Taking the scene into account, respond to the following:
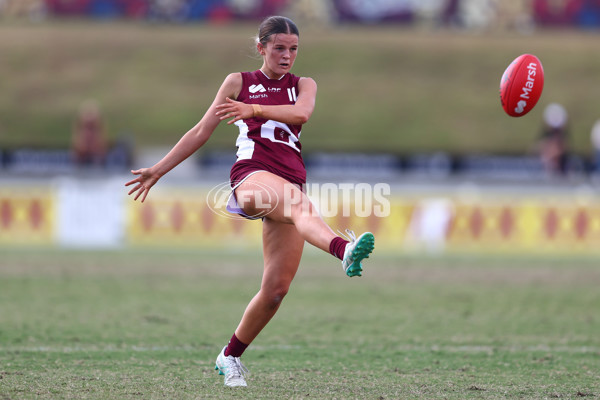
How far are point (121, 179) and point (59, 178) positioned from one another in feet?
4.37

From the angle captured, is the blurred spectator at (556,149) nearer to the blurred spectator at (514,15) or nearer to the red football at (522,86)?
the red football at (522,86)

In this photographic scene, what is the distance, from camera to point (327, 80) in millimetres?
35219

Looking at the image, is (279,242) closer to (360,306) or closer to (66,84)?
(360,306)

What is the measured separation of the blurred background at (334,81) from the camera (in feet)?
84.8

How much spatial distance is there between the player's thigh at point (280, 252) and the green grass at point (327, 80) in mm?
25378

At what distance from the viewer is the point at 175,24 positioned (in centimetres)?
3678

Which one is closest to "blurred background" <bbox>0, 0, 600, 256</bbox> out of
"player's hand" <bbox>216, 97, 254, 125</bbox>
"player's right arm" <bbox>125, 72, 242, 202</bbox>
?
"player's right arm" <bbox>125, 72, 242, 202</bbox>

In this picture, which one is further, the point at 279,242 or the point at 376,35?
the point at 376,35

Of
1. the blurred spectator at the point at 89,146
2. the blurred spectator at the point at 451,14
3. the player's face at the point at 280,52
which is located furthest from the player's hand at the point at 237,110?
the blurred spectator at the point at 451,14

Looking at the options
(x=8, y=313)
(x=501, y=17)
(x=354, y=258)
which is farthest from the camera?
(x=501, y=17)

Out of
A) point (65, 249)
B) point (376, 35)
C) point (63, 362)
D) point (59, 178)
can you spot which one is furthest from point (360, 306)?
point (376, 35)

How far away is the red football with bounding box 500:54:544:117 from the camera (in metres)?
6.33

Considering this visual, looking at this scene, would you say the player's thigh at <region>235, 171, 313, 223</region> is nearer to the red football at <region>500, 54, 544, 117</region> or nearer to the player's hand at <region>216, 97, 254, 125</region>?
the player's hand at <region>216, 97, 254, 125</region>

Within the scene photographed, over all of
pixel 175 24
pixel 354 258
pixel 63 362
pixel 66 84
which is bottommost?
pixel 63 362
